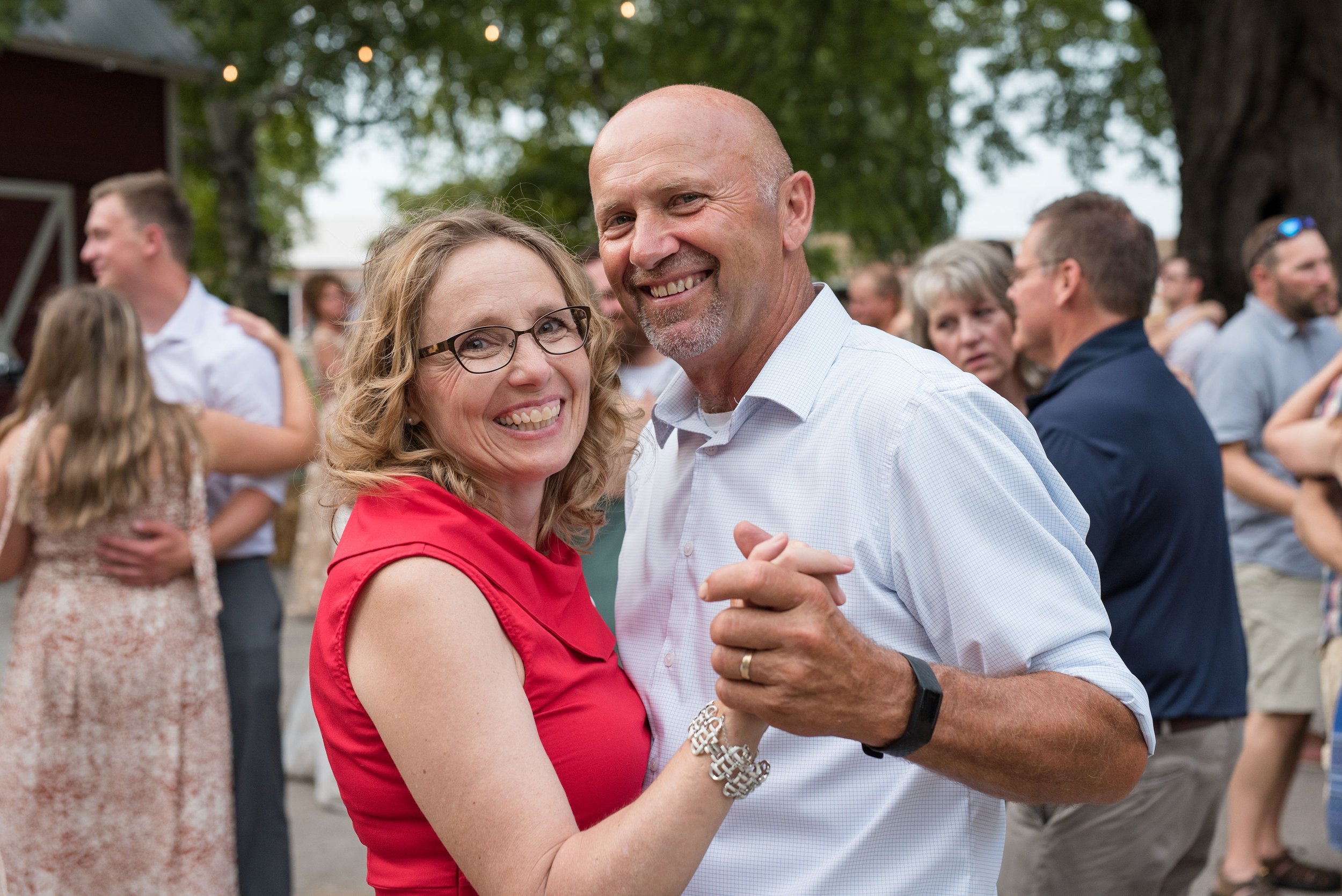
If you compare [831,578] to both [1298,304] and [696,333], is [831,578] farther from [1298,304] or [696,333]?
[1298,304]

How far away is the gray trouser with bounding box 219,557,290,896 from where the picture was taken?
3957mm

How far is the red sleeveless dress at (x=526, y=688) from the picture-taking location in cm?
167

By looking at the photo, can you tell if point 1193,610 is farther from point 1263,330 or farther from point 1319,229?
point 1319,229

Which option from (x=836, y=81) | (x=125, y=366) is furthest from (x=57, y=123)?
(x=125, y=366)

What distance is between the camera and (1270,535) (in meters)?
Answer: 4.91

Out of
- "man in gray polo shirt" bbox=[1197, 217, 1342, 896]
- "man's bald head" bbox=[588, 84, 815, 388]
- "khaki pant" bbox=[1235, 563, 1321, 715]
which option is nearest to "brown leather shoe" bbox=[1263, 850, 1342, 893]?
"man in gray polo shirt" bbox=[1197, 217, 1342, 896]

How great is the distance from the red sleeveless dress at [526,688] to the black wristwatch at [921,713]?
488mm

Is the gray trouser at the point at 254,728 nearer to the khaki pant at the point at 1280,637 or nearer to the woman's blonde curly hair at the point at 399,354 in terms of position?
the woman's blonde curly hair at the point at 399,354

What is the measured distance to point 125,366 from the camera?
3.72 metres

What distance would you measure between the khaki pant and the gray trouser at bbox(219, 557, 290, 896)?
369 centimetres

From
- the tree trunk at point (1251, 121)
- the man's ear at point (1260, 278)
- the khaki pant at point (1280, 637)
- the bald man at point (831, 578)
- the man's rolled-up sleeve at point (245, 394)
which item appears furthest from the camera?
the tree trunk at point (1251, 121)

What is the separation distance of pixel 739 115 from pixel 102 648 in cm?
274

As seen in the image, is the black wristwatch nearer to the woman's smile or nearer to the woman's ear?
the woman's smile

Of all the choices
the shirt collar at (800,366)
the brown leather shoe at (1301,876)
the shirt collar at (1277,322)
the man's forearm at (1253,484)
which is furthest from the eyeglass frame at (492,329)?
the shirt collar at (1277,322)
